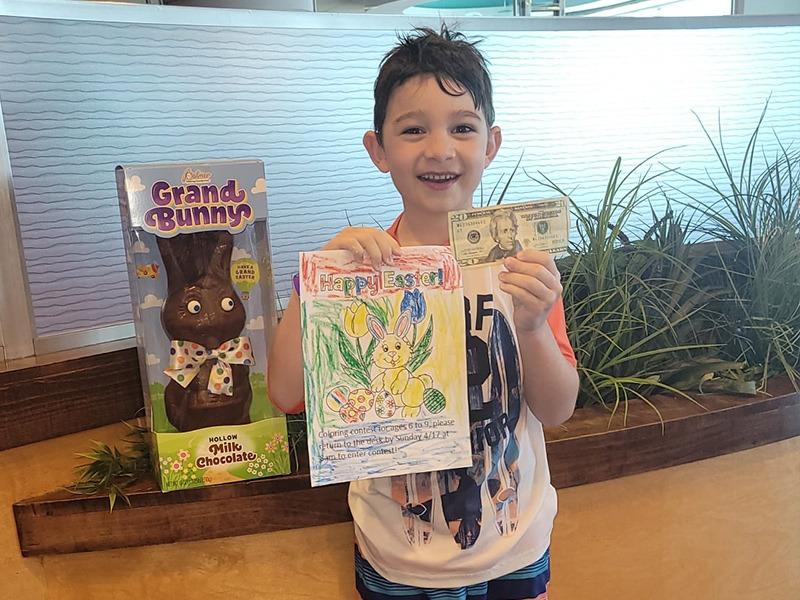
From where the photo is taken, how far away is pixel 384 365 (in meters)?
0.87

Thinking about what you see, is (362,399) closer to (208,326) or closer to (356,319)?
(356,319)

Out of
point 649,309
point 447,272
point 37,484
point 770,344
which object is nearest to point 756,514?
point 770,344

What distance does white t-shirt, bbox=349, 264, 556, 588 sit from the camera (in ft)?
3.01

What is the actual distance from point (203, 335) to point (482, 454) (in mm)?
433

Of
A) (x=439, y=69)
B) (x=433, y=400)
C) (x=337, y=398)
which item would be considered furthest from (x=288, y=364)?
Answer: (x=439, y=69)

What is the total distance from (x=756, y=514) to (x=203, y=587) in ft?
3.41

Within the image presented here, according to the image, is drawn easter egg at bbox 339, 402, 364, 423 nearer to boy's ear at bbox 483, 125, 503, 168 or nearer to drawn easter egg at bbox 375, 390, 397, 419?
drawn easter egg at bbox 375, 390, 397, 419

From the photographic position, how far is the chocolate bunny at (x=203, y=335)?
1040mm

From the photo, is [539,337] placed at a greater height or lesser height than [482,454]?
greater

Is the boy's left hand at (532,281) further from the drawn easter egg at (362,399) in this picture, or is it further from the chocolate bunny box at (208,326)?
the chocolate bunny box at (208,326)

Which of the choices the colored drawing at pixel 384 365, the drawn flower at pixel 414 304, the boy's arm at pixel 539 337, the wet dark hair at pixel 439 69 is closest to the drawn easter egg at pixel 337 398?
the colored drawing at pixel 384 365

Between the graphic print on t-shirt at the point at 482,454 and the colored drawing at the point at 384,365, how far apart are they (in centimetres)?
4

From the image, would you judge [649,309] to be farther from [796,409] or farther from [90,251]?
[90,251]

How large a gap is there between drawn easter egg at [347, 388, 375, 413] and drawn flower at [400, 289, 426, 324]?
103mm
